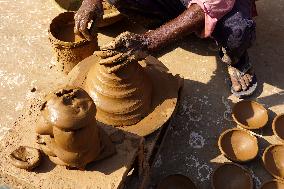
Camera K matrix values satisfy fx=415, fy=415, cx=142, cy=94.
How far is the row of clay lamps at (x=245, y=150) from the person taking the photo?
11.8ft

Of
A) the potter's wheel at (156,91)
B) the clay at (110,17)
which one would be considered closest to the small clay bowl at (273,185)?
the potter's wheel at (156,91)

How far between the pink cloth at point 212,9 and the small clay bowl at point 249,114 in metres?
0.80

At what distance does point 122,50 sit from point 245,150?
1520 mm

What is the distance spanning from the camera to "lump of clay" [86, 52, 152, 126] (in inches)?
136

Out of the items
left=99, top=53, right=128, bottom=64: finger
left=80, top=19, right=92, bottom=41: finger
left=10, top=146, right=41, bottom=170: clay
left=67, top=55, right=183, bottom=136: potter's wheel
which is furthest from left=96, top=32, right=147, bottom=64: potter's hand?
left=10, top=146, right=41, bottom=170: clay

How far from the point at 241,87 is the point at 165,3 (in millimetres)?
1179

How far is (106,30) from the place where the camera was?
5.03 metres

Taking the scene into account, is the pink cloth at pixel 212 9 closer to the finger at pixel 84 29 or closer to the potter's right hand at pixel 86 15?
the potter's right hand at pixel 86 15

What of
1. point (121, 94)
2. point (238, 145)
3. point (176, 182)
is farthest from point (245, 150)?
point (121, 94)

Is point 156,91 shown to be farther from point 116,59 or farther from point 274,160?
point 274,160

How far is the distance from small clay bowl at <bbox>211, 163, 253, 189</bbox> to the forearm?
1217 millimetres

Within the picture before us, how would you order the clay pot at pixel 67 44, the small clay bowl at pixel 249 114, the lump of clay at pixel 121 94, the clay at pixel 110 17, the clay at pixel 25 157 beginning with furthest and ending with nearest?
the clay at pixel 110 17, the clay pot at pixel 67 44, the small clay bowl at pixel 249 114, the lump of clay at pixel 121 94, the clay at pixel 25 157

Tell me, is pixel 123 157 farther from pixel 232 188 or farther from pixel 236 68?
pixel 236 68

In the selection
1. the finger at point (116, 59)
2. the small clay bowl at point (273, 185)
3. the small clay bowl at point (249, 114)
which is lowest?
the small clay bowl at point (273, 185)
